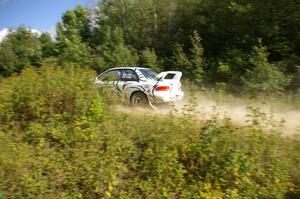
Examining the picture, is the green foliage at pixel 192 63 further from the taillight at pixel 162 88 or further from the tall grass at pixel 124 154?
the tall grass at pixel 124 154

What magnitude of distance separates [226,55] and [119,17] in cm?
1183

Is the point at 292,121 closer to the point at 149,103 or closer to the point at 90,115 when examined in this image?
the point at 149,103

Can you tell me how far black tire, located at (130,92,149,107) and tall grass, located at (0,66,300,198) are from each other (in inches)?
160

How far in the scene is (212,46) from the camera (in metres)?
22.9

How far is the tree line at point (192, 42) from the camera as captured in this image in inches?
634

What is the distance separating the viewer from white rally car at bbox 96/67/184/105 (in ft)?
40.9

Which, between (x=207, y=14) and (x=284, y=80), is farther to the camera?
(x=207, y=14)

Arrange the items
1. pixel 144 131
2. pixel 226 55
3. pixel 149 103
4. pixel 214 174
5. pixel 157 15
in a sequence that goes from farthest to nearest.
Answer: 1. pixel 157 15
2. pixel 226 55
3. pixel 149 103
4. pixel 144 131
5. pixel 214 174

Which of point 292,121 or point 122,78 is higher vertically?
point 122,78

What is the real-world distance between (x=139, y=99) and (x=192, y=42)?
334 inches

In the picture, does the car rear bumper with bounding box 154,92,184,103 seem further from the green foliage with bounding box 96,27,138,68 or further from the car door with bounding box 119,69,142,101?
the green foliage with bounding box 96,27,138,68

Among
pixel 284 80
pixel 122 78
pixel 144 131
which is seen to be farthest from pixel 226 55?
pixel 144 131

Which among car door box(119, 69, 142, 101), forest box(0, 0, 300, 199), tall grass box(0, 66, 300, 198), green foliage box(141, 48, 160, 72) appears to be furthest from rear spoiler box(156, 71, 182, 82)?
green foliage box(141, 48, 160, 72)

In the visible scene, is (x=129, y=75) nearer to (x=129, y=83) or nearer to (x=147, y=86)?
(x=129, y=83)
